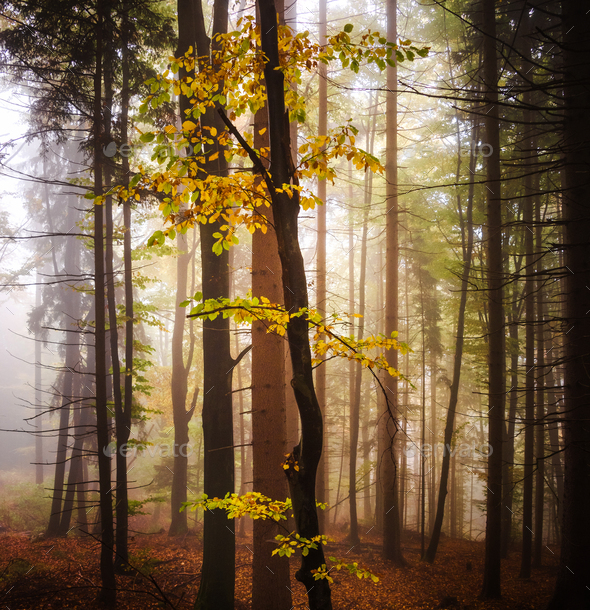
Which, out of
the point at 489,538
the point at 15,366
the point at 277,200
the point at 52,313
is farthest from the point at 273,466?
the point at 15,366

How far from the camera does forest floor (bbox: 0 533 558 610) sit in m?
6.37

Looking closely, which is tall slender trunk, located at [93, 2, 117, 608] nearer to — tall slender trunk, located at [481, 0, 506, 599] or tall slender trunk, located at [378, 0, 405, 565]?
tall slender trunk, located at [378, 0, 405, 565]

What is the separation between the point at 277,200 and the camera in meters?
2.60

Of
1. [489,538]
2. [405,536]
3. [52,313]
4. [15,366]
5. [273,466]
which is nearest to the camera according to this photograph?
[273,466]

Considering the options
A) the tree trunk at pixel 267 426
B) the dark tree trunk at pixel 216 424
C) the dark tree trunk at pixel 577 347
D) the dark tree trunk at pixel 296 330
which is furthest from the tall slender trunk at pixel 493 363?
the dark tree trunk at pixel 296 330

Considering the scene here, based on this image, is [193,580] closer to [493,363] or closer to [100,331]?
[100,331]

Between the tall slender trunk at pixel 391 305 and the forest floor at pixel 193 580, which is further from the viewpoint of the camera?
the tall slender trunk at pixel 391 305

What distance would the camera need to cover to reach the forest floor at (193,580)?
20.9 feet

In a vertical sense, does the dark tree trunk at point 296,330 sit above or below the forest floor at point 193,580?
above

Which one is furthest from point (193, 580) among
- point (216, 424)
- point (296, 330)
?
point (296, 330)

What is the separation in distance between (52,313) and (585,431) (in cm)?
2240

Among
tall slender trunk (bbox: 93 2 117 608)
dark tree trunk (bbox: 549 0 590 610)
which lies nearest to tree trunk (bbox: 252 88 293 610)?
tall slender trunk (bbox: 93 2 117 608)

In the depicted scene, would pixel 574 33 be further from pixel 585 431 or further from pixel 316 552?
pixel 316 552

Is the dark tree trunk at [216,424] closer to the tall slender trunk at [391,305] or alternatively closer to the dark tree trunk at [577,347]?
the dark tree trunk at [577,347]
